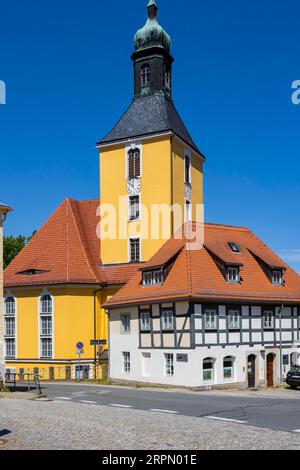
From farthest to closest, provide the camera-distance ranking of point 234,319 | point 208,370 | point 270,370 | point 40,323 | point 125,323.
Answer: point 40,323 < point 125,323 < point 270,370 < point 234,319 < point 208,370

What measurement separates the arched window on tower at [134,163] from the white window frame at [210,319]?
14546mm

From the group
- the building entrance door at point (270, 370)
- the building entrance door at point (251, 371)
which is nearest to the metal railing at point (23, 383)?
the building entrance door at point (251, 371)

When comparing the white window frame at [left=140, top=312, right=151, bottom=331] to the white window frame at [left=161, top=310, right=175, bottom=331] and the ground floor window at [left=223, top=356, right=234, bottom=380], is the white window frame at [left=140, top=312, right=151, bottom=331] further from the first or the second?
the ground floor window at [left=223, top=356, right=234, bottom=380]

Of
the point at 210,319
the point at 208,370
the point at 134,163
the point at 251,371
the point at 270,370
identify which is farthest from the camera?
the point at 134,163

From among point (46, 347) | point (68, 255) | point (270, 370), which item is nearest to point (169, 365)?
point (270, 370)

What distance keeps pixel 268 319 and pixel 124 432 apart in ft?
75.0

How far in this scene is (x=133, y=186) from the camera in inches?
1827

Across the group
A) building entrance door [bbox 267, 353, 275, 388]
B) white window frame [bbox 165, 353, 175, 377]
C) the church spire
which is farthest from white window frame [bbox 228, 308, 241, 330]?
the church spire

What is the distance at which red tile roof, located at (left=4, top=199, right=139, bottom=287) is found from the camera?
145 ft

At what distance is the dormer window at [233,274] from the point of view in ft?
122

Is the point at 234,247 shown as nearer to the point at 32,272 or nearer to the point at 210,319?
the point at 210,319

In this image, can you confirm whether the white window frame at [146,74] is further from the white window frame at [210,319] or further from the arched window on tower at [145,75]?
the white window frame at [210,319]

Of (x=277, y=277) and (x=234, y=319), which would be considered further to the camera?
(x=277, y=277)

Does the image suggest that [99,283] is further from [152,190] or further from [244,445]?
[244,445]
